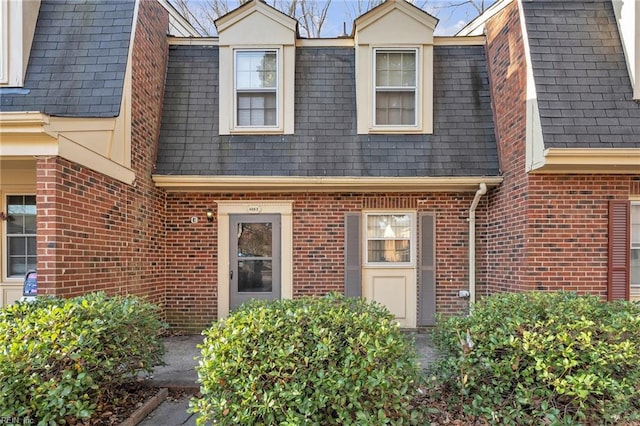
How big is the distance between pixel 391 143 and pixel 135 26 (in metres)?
4.23

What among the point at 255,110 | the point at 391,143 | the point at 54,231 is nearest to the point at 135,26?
the point at 255,110

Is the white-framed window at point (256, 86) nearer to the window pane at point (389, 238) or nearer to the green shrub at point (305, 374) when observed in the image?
the window pane at point (389, 238)

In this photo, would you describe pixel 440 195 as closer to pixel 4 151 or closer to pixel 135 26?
pixel 135 26

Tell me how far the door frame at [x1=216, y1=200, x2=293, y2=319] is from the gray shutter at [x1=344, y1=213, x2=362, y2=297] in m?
0.91

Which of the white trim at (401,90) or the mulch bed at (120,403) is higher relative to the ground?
the white trim at (401,90)

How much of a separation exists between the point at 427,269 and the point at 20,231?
21.2ft

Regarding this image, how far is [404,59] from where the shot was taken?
20.5ft

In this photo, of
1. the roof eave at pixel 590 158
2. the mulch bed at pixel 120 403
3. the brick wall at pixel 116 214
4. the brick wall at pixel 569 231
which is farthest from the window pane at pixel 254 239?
the roof eave at pixel 590 158

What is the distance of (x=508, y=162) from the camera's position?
5.51m

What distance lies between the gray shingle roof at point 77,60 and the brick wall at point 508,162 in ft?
18.2

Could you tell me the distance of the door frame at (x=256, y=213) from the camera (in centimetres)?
598

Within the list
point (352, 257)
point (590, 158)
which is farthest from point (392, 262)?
point (590, 158)

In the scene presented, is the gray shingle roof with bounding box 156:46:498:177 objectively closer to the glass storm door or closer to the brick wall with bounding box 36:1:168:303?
the brick wall with bounding box 36:1:168:303

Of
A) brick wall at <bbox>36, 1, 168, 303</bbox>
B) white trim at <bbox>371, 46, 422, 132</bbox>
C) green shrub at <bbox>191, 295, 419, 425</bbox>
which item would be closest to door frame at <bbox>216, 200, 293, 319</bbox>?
brick wall at <bbox>36, 1, 168, 303</bbox>
